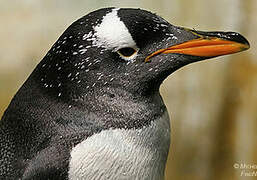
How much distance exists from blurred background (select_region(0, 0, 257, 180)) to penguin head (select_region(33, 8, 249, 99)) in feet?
2.99

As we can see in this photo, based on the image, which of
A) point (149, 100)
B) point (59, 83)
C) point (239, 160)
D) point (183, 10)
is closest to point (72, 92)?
point (59, 83)

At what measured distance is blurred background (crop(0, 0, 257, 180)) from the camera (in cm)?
204

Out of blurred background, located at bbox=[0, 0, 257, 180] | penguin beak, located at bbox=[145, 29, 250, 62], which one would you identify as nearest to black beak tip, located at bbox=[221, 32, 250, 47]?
penguin beak, located at bbox=[145, 29, 250, 62]

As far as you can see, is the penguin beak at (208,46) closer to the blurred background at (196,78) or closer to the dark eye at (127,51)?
the dark eye at (127,51)

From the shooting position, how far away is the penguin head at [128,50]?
3.63ft

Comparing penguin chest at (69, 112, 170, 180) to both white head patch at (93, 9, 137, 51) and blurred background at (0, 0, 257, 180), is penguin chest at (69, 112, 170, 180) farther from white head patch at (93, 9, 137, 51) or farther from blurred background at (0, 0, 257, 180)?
blurred background at (0, 0, 257, 180)

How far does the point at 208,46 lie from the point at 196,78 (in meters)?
0.98

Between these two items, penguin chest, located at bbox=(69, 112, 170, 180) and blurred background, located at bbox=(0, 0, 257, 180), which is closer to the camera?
penguin chest, located at bbox=(69, 112, 170, 180)

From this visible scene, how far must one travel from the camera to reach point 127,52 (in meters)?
1.11

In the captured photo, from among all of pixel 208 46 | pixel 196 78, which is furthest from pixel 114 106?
pixel 196 78

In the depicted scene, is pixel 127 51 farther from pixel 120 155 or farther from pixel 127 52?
pixel 120 155

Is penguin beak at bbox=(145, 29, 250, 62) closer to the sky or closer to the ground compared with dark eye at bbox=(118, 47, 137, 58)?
closer to the ground

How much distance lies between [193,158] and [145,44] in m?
1.11

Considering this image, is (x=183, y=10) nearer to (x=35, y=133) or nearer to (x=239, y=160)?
(x=239, y=160)
